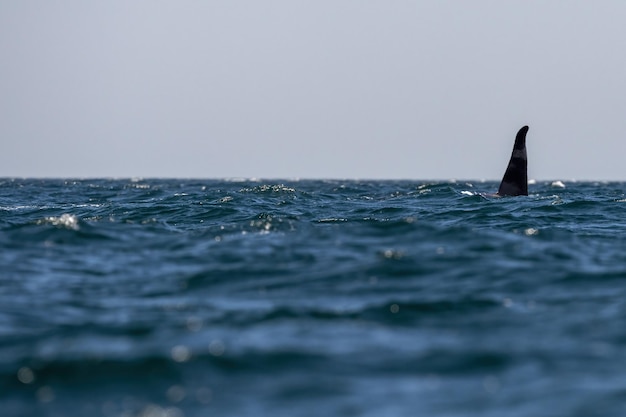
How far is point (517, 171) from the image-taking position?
31.3 metres

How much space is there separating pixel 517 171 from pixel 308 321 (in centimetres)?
2107

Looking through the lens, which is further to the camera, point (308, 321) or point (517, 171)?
point (517, 171)

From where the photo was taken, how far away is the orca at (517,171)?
30.5m

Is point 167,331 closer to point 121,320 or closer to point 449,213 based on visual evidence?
point 121,320

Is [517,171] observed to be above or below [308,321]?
above

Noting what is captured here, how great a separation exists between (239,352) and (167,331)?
1224mm

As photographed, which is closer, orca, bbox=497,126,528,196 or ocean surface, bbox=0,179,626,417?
ocean surface, bbox=0,179,626,417

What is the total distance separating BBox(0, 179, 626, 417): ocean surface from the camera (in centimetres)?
888

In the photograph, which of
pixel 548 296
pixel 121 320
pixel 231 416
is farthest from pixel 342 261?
pixel 231 416

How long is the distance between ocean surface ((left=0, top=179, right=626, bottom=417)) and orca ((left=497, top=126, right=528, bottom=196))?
11.1 metres

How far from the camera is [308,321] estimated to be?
11461 millimetres

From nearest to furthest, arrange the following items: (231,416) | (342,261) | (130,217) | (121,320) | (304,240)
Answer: (231,416) < (121,320) < (342,261) < (304,240) < (130,217)

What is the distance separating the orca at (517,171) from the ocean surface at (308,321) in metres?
11.1

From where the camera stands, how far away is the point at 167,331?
1095 cm
